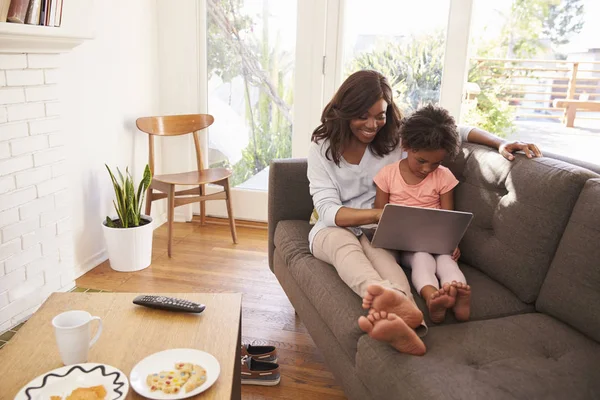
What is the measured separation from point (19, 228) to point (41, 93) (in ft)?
1.91

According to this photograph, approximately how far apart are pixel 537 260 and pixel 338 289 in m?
0.63

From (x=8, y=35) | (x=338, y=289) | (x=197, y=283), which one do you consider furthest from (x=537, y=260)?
(x=8, y=35)

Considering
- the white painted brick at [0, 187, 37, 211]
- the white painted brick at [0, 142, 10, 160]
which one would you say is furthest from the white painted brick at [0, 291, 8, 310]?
the white painted brick at [0, 142, 10, 160]

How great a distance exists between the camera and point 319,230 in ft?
6.56

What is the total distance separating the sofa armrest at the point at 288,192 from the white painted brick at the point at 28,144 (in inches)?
39.3

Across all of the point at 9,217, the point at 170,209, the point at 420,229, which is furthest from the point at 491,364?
the point at 170,209

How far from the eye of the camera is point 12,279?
2252 mm

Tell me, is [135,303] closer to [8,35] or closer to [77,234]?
[8,35]

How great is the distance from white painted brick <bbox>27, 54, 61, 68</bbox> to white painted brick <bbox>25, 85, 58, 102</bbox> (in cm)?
9

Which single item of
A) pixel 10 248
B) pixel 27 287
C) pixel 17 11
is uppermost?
A: pixel 17 11

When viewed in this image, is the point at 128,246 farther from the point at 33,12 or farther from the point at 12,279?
the point at 33,12

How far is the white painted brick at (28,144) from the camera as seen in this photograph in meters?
2.19

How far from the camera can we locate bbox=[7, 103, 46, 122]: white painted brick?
7.09ft

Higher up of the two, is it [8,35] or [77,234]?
[8,35]
